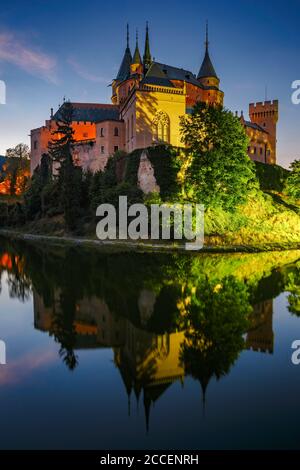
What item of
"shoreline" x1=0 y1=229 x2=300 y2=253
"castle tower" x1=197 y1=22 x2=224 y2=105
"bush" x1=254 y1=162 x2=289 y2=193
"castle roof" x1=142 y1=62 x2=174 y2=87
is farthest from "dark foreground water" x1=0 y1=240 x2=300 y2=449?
"castle tower" x1=197 y1=22 x2=224 y2=105

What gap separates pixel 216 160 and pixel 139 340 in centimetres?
2106

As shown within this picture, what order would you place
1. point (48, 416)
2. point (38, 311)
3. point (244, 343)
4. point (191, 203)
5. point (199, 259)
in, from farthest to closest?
point (191, 203)
point (199, 259)
point (38, 311)
point (244, 343)
point (48, 416)

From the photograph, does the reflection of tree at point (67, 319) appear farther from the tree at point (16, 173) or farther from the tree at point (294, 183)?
the tree at point (16, 173)

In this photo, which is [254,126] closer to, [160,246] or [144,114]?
[144,114]

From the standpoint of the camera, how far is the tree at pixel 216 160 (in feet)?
90.0

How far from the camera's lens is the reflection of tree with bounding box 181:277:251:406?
23.2ft

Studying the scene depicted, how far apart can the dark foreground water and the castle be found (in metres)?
21.9

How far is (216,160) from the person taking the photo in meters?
27.4

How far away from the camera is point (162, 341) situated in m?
8.31

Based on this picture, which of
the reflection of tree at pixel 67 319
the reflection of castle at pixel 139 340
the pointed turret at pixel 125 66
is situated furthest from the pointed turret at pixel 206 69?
the reflection of castle at pixel 139 340

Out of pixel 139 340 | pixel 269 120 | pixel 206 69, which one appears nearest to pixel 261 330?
pixel 139 340

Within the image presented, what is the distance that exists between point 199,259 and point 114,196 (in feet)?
39.9

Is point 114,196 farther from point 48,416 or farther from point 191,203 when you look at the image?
point 48,416
